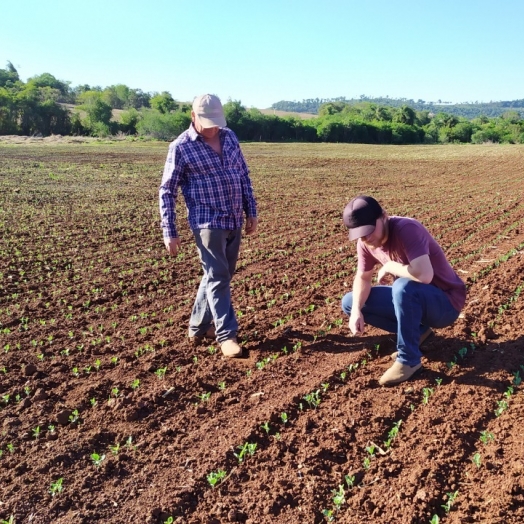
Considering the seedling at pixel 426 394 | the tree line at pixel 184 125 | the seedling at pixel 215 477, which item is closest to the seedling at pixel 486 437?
the seedling at pixel 426 394

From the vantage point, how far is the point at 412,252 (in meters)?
3.49

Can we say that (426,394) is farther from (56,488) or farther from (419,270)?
(56,488)

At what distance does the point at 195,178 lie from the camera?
163 inches

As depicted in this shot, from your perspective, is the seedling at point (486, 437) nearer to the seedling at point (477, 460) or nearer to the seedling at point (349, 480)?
the seedling at point (477, 460)

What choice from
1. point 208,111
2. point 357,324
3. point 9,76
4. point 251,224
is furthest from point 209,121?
point 9,76

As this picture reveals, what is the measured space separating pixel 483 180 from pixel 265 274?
14.9 metres

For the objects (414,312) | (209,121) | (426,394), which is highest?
(209,121)

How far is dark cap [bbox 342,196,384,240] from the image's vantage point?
10.8ft

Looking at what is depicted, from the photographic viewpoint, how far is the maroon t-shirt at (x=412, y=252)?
348cm

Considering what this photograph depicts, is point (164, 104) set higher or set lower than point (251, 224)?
higher

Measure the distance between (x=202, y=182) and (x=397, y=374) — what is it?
206cm

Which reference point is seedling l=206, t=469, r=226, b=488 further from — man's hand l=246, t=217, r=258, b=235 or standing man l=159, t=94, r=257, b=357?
man's hand l=246, t=217, r=258, b=235

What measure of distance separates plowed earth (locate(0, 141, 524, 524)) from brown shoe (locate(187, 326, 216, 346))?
0.10 metres

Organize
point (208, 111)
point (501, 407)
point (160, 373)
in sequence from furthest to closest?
point (160, 373) → point (208, 111) → point (501, 407)
